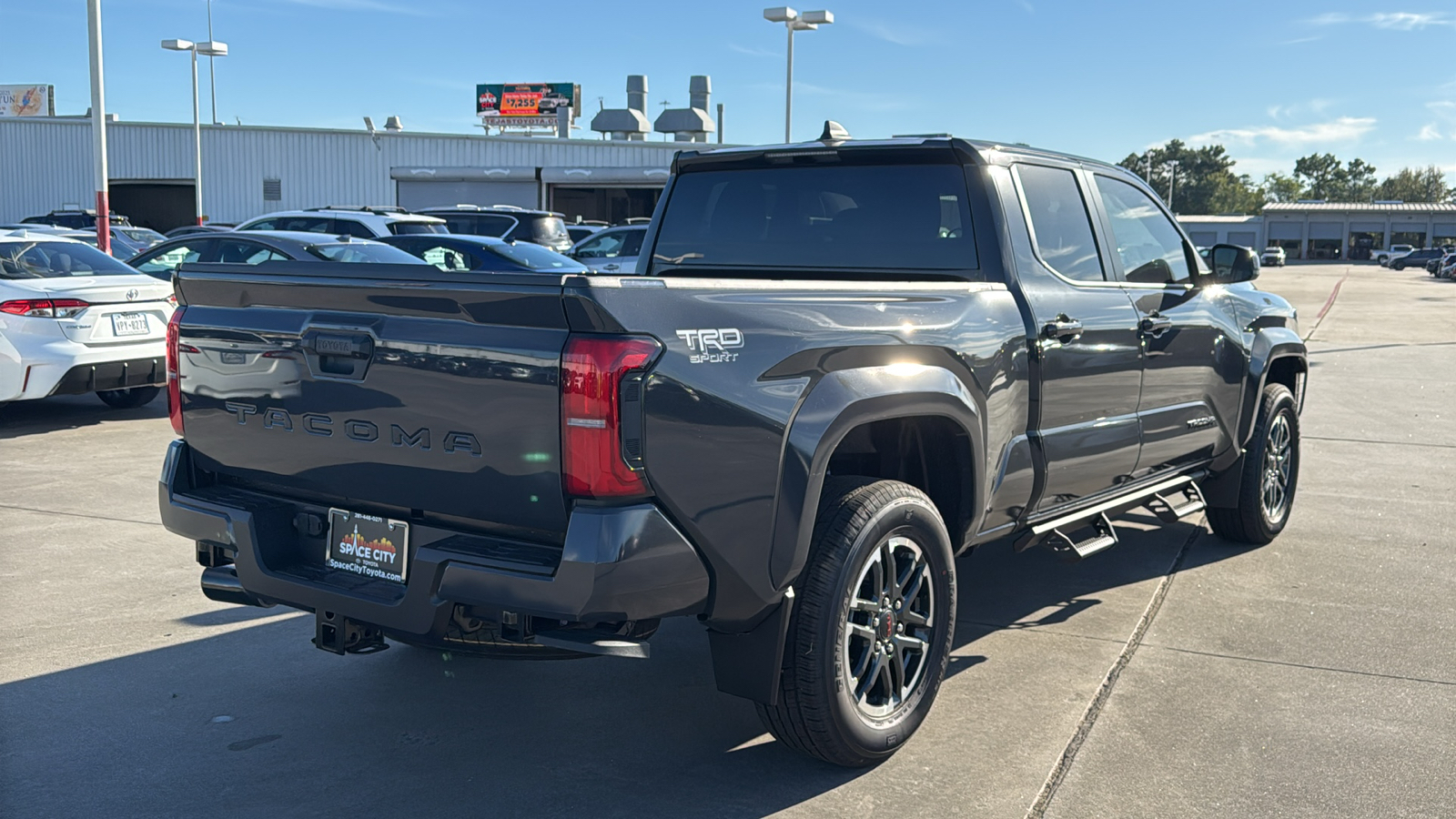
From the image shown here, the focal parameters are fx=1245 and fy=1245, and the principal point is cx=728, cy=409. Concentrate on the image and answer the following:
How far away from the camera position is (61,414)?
10.7m

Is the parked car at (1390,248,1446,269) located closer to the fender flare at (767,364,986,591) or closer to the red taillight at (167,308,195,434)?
the fender flare at (767,364,986,591)

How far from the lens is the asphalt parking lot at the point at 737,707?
144 inches

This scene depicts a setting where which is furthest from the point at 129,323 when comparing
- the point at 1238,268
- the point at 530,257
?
the point at 1238,268

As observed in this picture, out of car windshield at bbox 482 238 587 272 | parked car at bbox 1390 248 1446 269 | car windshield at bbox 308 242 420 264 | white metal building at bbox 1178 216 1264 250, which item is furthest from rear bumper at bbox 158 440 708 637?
white metal building at bbox 1178 216 1264 250

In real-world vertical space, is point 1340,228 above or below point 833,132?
above

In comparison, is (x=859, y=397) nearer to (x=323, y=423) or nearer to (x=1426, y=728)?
(x=323, y=423)

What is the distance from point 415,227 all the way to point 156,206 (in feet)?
140

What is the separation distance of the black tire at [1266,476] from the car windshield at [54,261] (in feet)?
27.7

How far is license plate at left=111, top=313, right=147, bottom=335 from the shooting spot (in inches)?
376

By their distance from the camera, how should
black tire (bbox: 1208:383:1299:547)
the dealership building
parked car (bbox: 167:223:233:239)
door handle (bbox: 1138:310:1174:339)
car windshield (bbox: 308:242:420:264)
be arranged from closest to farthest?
1. door handle (bbox: 1138:310:1174:339)
2. black tire (bbox: 1208:383:1299:547)
3. car windshield (bbox: 308:242:420:264)
4. parked car (bbox: 167:223:233:239)
5. the dealership building

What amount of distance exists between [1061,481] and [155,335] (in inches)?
303

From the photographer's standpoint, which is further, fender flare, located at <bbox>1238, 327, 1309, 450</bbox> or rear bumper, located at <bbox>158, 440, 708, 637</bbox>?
fender flare, located at <bbox>1238, 327, 1309, 450</bbox>

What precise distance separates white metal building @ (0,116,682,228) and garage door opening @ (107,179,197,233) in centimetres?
324

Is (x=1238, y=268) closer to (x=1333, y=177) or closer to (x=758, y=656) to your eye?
(x=758, y=656)
